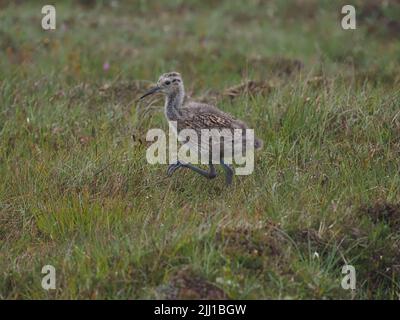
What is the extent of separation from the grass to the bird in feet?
0.49

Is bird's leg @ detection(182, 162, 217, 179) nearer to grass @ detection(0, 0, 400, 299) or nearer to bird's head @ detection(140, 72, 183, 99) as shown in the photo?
grass @ detection(0, 0, 400, 299)

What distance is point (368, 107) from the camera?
7.87 metres

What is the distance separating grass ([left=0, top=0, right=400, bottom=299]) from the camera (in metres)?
5.57

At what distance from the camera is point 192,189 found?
22.8ft

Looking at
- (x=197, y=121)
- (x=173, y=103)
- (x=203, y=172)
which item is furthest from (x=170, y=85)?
(x=203, y=172)

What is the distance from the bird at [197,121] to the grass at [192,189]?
0.15m

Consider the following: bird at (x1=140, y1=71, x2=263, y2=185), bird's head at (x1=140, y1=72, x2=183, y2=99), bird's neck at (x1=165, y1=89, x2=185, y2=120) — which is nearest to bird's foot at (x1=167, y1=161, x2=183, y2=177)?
bird at (x1=140, y1=71, x2=263, y2=185)

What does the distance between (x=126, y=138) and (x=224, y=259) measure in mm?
2521

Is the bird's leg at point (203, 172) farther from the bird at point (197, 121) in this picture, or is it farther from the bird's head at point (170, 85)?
the bird's head at point (170, 85)

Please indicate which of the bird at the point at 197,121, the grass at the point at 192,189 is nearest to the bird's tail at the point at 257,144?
the bird at the point at 197,121

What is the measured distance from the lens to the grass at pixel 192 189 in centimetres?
557

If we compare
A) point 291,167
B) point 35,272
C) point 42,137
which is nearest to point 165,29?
point 42,137

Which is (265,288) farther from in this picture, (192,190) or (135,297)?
(192,190)

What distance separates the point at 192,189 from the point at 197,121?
605 mm
